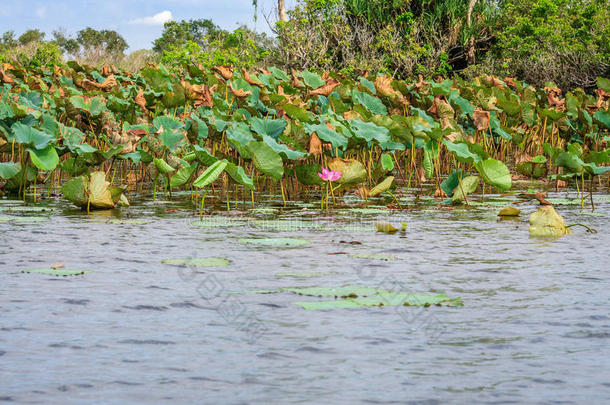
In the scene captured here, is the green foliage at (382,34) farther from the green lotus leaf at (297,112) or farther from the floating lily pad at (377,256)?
the floating lily pad at (377,256)

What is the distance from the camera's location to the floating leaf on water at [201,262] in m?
3.75

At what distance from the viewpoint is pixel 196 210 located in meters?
6.16

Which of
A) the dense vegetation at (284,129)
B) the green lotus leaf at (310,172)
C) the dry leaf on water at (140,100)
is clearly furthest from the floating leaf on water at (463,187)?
the dry leaf on water at (140,100)

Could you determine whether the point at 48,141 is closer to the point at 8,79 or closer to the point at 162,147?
the point at 162,147

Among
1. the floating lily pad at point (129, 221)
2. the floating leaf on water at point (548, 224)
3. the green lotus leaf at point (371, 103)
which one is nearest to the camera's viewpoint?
the floating leaf on water at point (548, 224)

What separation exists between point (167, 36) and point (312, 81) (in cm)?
4784

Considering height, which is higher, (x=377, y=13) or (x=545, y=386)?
(x=377, y=13)

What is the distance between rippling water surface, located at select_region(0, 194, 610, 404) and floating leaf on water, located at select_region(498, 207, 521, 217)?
1.01 meters

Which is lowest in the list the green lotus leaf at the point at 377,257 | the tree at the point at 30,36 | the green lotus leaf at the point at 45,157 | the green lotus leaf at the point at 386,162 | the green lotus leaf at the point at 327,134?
the green lotus leaf at the point at 377,257

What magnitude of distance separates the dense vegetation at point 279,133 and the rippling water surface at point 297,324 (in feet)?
5.02

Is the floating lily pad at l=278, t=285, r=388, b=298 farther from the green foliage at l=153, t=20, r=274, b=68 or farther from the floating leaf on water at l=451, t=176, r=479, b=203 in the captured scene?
the green foliage at l=153, t=20, r=274, b=68

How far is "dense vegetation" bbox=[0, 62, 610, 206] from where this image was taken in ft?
20.5

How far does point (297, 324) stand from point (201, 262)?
1.14 meters

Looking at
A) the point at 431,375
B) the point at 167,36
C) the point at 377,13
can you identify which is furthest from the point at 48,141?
the point at 167,36
